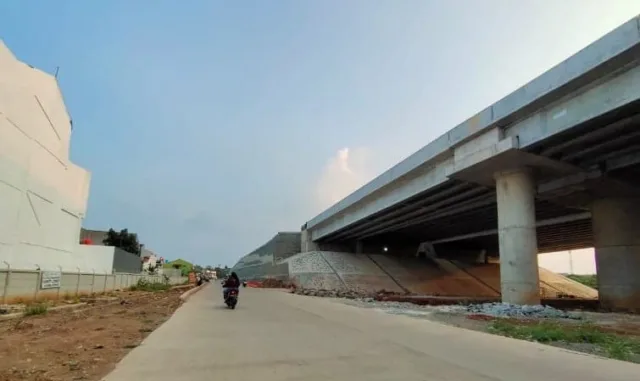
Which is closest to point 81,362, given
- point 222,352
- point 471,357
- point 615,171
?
point 222,352

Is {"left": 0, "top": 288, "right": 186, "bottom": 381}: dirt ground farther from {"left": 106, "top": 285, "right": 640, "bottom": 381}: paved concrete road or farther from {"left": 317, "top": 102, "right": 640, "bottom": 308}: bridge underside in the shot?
{"left": 317, "top": 102, "right": 640, "bottom": 308}: bridge underside

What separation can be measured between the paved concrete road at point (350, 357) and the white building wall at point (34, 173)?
20.4m

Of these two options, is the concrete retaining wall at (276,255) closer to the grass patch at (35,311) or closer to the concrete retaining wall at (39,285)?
the concrete retaining wall at (39,285)

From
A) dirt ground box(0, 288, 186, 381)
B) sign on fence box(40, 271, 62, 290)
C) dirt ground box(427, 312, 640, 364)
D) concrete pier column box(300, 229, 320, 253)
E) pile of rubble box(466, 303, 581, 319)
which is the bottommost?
dirt ground box(0, 288, 186, 381)

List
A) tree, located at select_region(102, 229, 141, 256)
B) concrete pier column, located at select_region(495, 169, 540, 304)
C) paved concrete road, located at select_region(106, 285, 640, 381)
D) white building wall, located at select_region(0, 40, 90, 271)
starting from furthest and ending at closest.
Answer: tree, located at select_region(102, 229, 141, 256)
white building wall, located at select_region(0, 40, 90, 271)
concrete pier column, located at select_region(495, 169, 540, 304)
paved concrete road, located at select_region(106, 285, 640, 381)

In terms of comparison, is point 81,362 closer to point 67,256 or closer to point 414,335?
point 414,335

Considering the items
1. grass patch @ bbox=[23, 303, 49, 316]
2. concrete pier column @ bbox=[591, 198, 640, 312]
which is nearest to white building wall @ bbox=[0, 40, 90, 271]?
grass patch @ bbox=[23, 303, 49, 316]

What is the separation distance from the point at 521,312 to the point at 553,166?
7457mm

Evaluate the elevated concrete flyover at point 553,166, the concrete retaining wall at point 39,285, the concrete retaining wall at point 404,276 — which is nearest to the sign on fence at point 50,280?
the concrete retaining wall at point 39,285

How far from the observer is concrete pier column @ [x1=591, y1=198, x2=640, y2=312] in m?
23.1

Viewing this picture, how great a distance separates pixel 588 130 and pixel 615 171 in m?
6.16

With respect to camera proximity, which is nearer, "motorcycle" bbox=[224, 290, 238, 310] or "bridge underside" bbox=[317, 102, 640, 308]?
"motorcycle" bbox=[224, 290, 238, 310]

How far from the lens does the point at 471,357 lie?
7.82 m

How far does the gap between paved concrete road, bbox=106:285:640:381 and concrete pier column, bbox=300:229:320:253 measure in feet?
162
